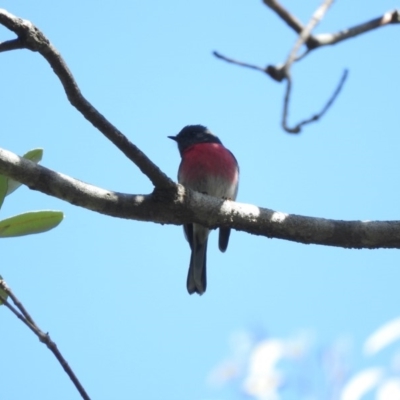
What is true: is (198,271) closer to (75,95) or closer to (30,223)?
(30,223)

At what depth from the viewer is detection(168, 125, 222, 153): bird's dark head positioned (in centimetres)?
812

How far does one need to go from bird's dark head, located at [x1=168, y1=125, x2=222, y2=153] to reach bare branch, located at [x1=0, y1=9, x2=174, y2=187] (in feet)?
13.7

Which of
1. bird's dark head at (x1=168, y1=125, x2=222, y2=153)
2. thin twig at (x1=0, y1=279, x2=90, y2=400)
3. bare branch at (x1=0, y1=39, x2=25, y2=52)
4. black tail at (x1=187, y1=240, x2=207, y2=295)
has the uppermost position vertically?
bird's dark head at (x1=168, y1=125, x2=222, y2=153)

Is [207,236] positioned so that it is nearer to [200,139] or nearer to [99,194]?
[200,139]

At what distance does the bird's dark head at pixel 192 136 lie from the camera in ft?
26.7

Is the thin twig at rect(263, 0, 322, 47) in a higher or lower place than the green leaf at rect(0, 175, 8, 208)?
lower

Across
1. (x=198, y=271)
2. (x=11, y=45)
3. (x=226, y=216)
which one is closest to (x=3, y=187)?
(x=11, y=45)

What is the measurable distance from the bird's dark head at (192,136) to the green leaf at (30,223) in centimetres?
434

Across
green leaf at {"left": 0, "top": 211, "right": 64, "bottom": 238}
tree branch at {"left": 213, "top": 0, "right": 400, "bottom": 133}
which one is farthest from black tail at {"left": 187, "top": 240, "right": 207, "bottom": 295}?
tree branch at {"left": 213, "top": 0, "right": 400, "bottom": 133}

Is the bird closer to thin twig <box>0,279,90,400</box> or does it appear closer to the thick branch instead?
the thick branch

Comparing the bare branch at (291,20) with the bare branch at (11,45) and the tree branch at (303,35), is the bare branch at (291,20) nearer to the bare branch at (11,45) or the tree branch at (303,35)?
the tree branch at (303,35)

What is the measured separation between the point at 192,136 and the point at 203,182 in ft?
4.45

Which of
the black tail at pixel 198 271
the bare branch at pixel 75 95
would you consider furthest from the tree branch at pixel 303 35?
the black tail at pixel 198 271

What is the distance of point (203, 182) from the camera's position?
708 cm
